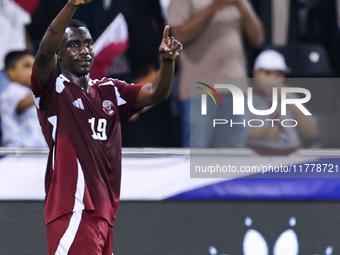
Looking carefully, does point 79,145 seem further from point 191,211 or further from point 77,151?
point 191,211

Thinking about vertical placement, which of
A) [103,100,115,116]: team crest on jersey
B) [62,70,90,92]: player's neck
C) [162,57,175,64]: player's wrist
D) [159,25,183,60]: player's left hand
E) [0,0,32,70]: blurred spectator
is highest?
[0,0,32,70]: blurred spectator

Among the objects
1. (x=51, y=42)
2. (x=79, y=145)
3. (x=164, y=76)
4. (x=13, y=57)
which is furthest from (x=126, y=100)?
(x=13, y=57)

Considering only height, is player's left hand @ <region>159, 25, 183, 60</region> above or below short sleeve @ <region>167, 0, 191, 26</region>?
below

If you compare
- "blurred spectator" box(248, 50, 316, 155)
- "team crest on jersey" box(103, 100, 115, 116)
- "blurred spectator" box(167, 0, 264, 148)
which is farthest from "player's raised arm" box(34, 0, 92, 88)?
"blurred spectator" box(248, 50, 316, 155)

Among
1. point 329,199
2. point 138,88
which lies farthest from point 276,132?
point 138,88

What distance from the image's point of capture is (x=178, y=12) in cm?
355

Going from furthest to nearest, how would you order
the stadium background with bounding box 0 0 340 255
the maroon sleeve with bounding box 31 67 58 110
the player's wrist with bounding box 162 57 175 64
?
the stadium background with bounding box 0 0 340 255
the player's wrist with bounding box 162 57 175 64
the maroon sleeve with bounding box 31 67 58 110

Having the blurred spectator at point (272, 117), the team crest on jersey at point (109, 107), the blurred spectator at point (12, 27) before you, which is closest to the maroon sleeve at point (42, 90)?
the team crest on jersey at point (109, 107)

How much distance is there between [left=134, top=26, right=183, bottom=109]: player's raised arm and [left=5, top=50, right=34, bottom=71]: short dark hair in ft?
4.00

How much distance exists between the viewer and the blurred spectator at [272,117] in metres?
3.55

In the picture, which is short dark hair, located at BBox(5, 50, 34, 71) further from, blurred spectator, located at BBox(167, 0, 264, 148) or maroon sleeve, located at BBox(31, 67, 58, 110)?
maroon sleeve, located at BBox(31, 67, 58, 110)

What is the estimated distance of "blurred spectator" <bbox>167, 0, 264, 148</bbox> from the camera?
140 inches

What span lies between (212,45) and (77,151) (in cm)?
151

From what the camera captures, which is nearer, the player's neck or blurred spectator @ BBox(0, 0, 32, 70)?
the player's neck
